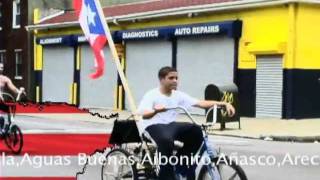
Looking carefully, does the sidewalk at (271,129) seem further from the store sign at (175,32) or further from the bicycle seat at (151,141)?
the bicycle seat at (151,141)

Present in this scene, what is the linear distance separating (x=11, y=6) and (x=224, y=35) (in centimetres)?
2026

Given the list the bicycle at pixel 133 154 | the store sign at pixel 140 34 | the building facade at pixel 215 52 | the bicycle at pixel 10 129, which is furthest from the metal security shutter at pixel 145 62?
the bicycle at pixel 133 154

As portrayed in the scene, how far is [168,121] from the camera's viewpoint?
7.47 m

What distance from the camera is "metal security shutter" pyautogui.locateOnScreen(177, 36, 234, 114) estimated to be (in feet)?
88.1

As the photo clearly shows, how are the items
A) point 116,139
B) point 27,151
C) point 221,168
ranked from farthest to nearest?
point 27,151 < point 116,139 < point 221,168

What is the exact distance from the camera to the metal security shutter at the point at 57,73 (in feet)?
120

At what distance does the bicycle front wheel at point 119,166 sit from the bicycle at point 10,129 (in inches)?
176

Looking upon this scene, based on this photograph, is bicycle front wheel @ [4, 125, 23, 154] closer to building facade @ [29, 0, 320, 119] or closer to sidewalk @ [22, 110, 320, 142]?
sidewalk @ [22, 110, 320, 142]

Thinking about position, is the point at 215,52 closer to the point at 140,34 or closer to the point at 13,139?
the point at 140,34

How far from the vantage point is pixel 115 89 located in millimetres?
33062

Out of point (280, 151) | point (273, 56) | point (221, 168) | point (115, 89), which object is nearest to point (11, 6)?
point (115, 89)

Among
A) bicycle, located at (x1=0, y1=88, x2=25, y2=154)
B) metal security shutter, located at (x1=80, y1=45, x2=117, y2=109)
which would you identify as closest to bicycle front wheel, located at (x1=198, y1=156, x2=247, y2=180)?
bicycle, located at (x1=0, y1=88, x2=25, y2=154)

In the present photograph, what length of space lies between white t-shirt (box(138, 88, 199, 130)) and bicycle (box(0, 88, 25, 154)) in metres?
5.42

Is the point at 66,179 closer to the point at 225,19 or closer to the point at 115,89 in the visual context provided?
the point at 225,19
